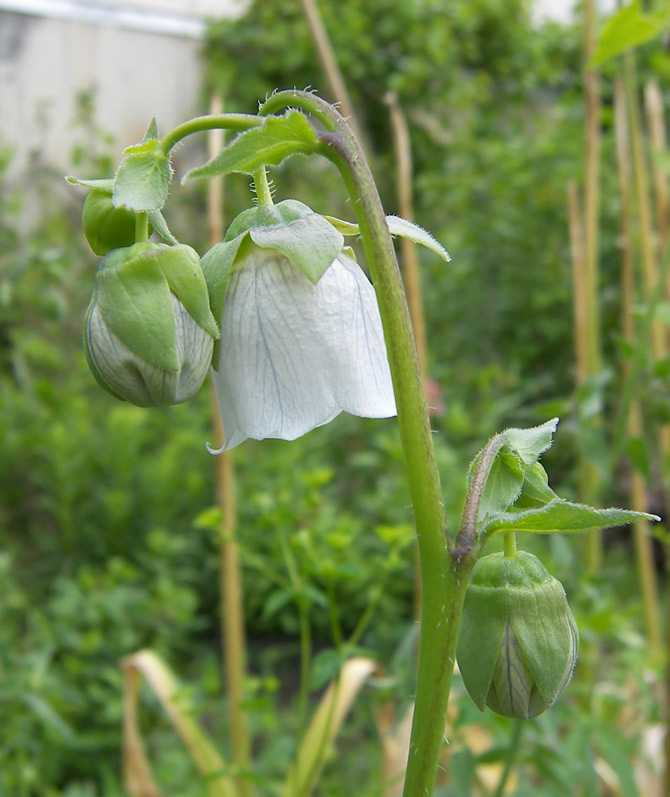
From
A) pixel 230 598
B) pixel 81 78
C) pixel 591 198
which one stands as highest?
pixel 81 78

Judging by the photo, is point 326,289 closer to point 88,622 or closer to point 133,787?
point 133,787

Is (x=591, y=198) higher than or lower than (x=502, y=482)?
A: higher

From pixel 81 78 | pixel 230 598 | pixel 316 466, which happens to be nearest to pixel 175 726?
pixel 230 598

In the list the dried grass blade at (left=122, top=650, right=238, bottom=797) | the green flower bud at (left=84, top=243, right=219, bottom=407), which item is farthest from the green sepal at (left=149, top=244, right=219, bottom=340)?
the dried grass blade at (left=122, top=650, right=238, bottom=797)

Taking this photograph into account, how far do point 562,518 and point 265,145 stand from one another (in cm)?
20

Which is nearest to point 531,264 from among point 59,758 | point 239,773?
point 59,758

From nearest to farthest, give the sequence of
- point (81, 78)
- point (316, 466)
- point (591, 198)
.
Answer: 1. point (591, 198)
2. point (316, 466)
3. point (81, 78)

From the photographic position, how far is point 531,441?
1.33 ft

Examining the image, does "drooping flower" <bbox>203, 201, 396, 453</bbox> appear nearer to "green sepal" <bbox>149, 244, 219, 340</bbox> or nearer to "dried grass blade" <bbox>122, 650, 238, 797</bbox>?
"green sepal" <bbox>149, 244, 219, 340</bbox>

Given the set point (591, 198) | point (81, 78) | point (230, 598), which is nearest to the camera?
point (230, 598)

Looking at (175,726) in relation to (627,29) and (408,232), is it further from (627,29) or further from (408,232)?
(627,29)

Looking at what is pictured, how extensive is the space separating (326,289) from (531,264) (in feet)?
7.80

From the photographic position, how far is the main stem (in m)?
0.34

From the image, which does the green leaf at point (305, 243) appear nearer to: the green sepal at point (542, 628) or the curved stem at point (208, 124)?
the curved stem at point (208, 124)
